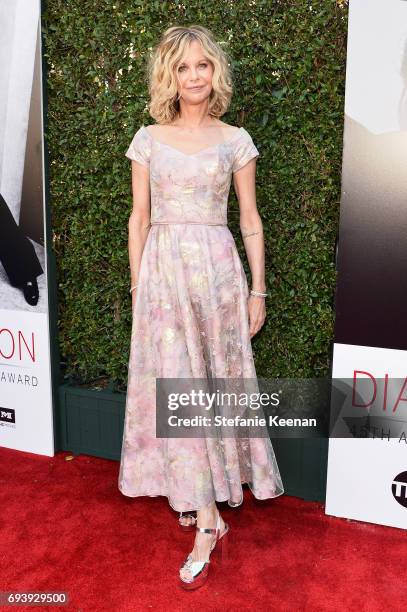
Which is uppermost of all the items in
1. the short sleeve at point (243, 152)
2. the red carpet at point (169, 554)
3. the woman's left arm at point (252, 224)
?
the short sleeve at point (243, 152)

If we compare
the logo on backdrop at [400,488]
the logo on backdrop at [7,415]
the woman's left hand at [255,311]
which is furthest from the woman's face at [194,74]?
the logo on backdrop at [7,415]

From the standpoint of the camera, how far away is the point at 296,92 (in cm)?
261

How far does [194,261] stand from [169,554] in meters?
1.24

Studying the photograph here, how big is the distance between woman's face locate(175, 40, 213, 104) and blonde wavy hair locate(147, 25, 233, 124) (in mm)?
15

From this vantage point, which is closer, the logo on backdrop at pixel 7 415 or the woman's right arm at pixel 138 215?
the woman's right arm at pixel 138 215

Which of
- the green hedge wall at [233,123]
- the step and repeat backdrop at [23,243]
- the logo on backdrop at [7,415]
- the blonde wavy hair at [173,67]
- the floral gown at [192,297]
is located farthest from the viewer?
the logo on backdrop at [7,415]

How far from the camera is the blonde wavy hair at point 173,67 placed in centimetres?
214

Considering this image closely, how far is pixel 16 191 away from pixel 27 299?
60 centimetres

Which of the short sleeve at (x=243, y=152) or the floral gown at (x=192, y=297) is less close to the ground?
the short sleeve at (x=243, y=152)

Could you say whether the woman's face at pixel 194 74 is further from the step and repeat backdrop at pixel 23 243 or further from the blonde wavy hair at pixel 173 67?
the step and repeat backdrop at pixel 23 243

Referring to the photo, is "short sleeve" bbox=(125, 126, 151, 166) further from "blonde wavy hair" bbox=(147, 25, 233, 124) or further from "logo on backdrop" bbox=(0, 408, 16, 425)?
"logo on backdrop" bbox=(0, 408, 16, 425)

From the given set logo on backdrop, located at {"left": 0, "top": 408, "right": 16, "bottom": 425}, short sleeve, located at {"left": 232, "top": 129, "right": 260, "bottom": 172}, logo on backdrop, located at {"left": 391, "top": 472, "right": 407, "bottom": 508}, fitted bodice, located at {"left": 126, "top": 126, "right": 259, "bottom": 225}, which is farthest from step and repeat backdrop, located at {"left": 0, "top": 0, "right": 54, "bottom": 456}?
logo on backdrop, located at {"left": 391, "top": 472, "right": 407, "bottom": 508}

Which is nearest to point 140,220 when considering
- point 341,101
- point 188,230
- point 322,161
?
point 188,230

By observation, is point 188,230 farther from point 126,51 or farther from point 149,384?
point 126,51
